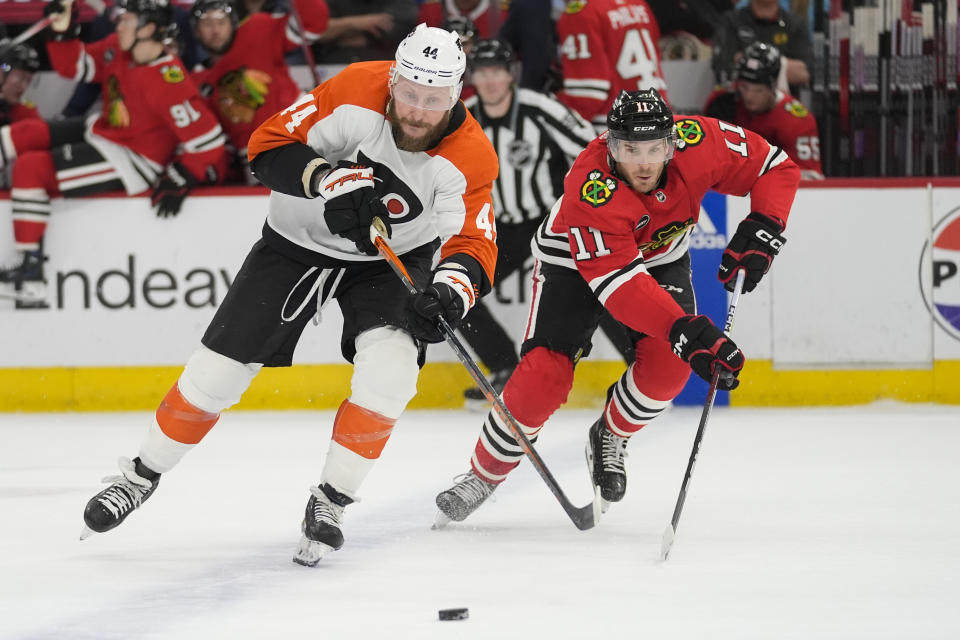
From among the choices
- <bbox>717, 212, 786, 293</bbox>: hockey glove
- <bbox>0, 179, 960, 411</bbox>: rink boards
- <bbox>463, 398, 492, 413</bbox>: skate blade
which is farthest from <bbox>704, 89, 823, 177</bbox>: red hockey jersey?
<bbox>717, 212, 786, 293</bbox>: hockey glove

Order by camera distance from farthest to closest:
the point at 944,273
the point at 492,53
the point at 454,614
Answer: the point at 944,273 → the point at 492,53 → the point at 454,614

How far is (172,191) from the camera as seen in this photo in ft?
16.3

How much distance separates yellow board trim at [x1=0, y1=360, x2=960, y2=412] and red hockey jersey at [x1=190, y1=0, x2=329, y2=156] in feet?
3.24

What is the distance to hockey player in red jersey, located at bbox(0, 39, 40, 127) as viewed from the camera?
5.28 m

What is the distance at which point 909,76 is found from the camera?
5391 millimetres

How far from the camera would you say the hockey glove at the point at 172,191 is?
495 cm

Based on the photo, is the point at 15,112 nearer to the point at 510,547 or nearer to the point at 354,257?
the point at 354,257

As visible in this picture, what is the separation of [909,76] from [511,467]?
314cm

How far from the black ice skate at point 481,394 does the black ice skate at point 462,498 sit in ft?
5.61

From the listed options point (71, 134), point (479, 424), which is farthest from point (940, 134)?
point (71, 134)

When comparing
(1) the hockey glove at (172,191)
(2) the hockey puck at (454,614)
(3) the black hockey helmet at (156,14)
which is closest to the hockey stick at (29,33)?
(3) the black hockey helmet at (156,14)

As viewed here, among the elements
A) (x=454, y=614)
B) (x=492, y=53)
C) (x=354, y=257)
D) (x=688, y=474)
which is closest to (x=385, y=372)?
(x=354, y=257)

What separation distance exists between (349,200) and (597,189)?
61cm

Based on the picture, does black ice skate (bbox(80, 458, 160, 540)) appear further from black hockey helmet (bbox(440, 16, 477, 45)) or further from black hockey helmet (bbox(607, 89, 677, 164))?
black hockey helmet (bbox(440, 16, 477, 45))
